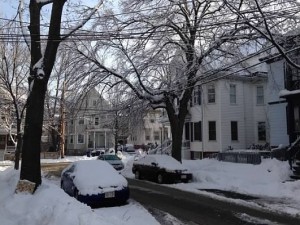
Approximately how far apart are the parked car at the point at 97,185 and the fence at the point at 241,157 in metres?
12.0

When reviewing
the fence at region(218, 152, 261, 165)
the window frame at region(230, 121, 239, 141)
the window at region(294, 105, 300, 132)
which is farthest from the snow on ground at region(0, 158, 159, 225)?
the window frame at region(230, 121, 239, 141)

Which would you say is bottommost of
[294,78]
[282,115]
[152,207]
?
[152,207]

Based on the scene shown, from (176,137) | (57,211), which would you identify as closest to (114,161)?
(176,137)

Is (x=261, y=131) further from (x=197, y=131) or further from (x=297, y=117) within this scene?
(x=297, y=117)

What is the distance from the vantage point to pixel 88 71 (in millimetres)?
25438

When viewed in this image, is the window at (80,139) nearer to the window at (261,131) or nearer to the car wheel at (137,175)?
the window at (261,131)

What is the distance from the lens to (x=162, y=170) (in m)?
22.0

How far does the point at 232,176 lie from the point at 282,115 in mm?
7275

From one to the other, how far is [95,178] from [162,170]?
7.99m

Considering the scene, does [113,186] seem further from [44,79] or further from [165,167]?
[165,167]

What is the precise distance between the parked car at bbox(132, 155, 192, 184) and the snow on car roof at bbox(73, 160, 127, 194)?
6484 millimetres

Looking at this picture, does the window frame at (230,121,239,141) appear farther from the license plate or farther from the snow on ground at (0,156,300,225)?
the license plate

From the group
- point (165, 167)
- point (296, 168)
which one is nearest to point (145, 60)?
point (165, 167)

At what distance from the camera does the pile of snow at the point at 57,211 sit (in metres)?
8.34
